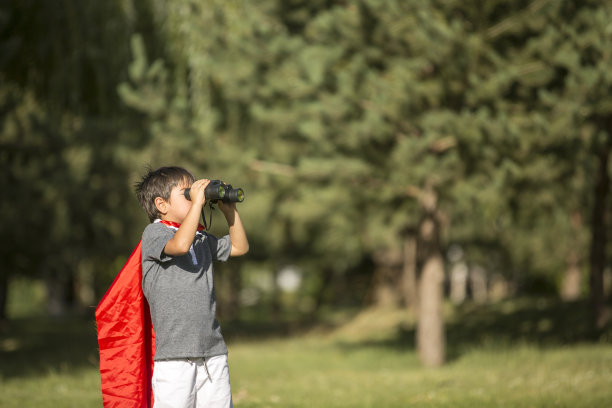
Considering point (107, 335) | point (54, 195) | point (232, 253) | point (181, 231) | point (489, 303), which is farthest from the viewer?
point (489, 303)

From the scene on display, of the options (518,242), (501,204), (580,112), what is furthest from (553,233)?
(580,112)

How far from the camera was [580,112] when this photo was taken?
9.12m

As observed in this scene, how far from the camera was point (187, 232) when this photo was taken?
350cm

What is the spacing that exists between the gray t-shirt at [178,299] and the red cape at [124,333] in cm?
9

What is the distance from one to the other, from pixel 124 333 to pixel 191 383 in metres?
0.48

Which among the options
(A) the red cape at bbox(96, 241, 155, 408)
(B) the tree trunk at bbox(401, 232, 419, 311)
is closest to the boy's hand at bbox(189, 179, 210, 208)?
(A) the red cape at bbox(96, 241, 155, 408)

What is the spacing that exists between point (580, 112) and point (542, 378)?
3.28 m

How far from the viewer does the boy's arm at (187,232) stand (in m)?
3.50

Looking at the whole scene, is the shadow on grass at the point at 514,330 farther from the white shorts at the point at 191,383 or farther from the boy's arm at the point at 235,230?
the white shorts at the point at 191,383

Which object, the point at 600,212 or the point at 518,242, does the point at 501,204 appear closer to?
the point at 600,212

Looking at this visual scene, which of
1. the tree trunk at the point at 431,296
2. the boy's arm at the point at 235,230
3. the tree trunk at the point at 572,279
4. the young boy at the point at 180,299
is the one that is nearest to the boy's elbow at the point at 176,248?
the young boy at the point at 180,299

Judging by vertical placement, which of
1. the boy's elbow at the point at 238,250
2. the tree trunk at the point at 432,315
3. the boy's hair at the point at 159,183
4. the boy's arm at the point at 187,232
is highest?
the boy's hair at the point at 159,183

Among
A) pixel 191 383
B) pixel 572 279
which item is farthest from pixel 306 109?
pixel 572 279

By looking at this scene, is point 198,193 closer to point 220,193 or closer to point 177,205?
point 220,193
